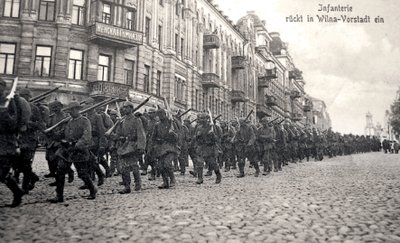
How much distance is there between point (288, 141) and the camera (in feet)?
65.0

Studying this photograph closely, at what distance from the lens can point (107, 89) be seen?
80.1 ft

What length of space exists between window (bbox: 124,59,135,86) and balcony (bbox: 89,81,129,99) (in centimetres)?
210

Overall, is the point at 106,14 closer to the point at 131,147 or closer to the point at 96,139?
the point at 96,139

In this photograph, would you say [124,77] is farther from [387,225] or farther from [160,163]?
[387,225]

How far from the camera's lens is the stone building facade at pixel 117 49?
945 inches

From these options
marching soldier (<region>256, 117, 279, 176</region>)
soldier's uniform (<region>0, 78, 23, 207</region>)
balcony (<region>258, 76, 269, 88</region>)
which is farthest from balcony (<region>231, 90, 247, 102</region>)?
soldier's uniform (<region>0, 78, 23, 207</region>)

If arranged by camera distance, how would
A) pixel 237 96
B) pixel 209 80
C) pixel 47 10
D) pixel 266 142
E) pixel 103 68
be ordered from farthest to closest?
pixel 237 96 → pixel 209 80 → pixel 103 68 → pixel 47 10 → pixel 266 142

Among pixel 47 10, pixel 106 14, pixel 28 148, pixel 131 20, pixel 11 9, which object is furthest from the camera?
pixel 131 20

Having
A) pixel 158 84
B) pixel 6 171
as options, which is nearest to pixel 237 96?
pixel 158 84

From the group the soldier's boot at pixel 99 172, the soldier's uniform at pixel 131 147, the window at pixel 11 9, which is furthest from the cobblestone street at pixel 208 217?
the window at pixel 11 9

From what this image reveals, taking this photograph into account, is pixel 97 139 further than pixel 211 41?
No

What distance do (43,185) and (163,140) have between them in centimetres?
A: 313

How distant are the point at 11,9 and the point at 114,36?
656cm

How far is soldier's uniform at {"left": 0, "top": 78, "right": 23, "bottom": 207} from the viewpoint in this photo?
608 centimetres
